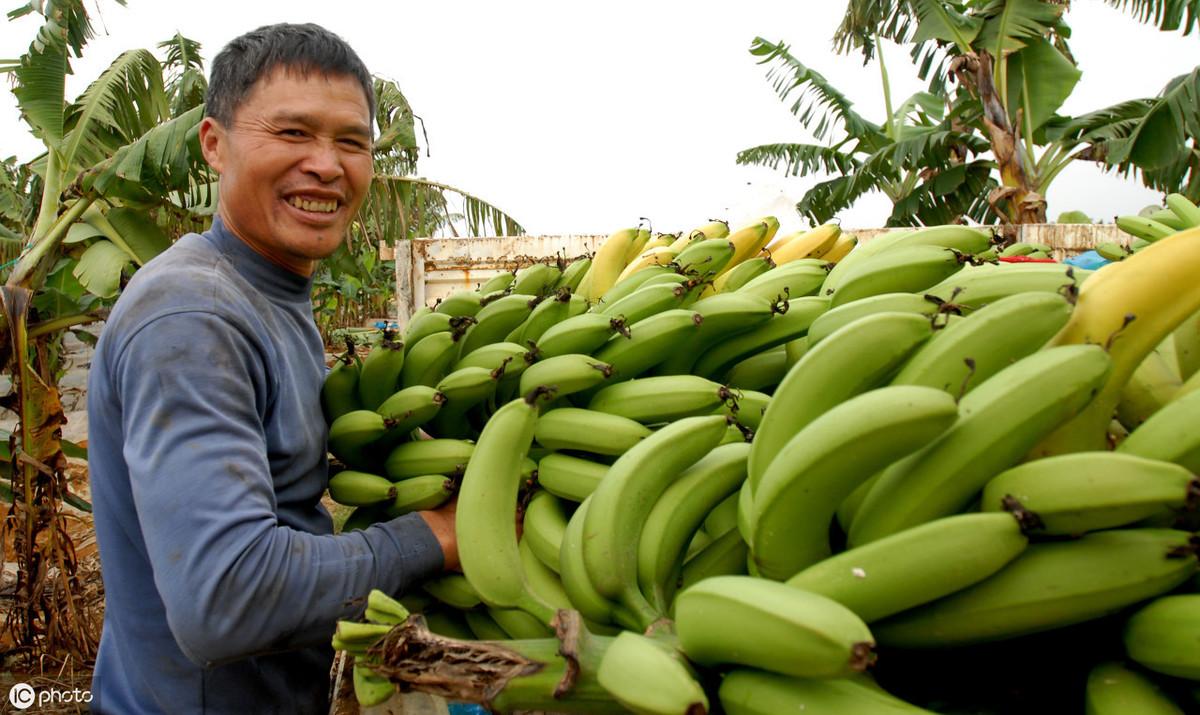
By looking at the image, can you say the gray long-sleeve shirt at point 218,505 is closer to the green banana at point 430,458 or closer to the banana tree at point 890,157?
the green banana at point 430,458

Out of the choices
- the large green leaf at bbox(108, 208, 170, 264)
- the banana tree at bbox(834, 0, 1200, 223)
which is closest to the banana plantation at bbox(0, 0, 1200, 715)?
the large green leaf at bbox(108, 208, 170, 264)

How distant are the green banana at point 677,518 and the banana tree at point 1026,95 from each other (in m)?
8.92

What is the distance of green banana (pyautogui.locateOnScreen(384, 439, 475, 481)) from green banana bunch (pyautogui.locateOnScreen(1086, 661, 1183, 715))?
117 cm

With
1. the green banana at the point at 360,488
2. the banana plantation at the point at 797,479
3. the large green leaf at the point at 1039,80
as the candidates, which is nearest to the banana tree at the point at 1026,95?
the large green leaf at the point at 1039,80

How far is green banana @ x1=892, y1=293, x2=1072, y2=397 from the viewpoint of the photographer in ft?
3.26

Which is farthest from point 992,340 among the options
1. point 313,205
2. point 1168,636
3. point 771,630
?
point 313,205

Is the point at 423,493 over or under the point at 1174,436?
under

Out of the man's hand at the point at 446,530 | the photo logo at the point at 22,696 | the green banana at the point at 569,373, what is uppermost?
the green banana at the point at 569,373

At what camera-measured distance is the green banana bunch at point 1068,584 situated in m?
0.84

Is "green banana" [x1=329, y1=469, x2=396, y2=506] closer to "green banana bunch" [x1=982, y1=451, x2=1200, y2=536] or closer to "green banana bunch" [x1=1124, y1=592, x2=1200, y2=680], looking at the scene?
"green banana bunch" [x1=982, y1=451, x2=1200, y2=536]

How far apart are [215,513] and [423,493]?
442 mm

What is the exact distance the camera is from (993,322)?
1.00 m

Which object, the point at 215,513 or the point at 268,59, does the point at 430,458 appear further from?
the point at 268,59

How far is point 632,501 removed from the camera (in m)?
1.24
